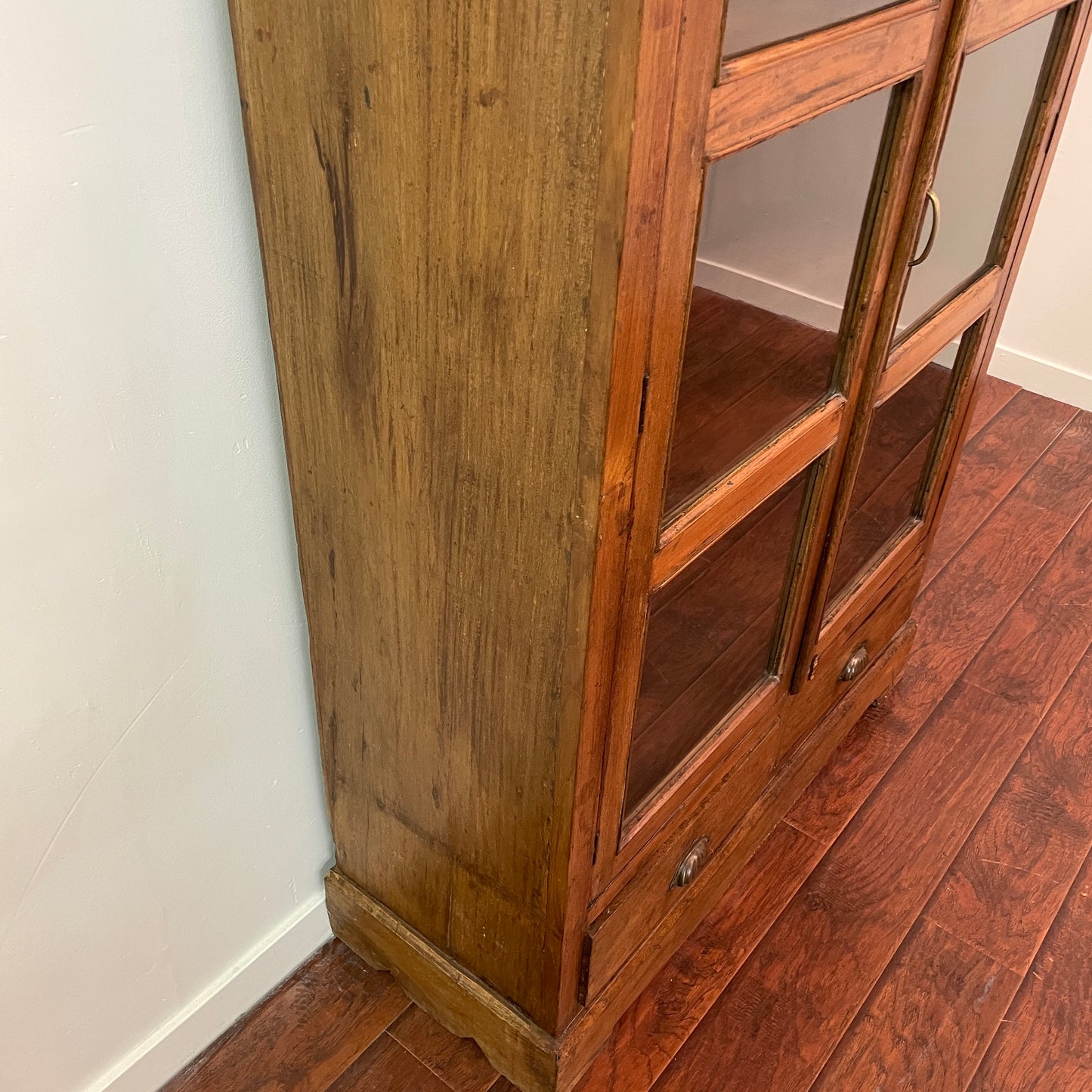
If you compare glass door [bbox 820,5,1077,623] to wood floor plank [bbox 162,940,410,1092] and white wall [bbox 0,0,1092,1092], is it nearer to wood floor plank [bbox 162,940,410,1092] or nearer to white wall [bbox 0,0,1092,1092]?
white wall [bbox 0,0,1092,1092]

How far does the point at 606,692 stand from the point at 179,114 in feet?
1.92

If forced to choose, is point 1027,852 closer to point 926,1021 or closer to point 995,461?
point 926,1021

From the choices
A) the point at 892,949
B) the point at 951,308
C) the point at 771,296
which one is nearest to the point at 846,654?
the point at 892,949

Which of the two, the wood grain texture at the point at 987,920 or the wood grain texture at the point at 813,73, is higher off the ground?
the wood grain texture at the point at 813,73

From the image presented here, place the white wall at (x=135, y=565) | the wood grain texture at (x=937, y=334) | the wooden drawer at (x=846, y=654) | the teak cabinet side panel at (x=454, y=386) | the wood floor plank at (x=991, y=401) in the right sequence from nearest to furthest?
the teak cabinet side panel at (x=454, y=386)
the white wall at (x=135, y=565)
the wood grain texture at (x=937, y=334)
the wooden drawer at (x=846, y=654)
the wood floor plank at (x=991, y=401)

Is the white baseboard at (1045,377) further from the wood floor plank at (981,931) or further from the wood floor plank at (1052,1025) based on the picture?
the wood floor plank at (1052,1025)

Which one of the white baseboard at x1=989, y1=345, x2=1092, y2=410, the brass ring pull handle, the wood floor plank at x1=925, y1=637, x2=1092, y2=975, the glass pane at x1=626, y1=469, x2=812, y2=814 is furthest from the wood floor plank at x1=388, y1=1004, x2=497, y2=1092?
the white baseboard at x1=989, y1=345, x2=1092, y2=410

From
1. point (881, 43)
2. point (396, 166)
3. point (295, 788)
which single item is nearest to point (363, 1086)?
point (295, 788)

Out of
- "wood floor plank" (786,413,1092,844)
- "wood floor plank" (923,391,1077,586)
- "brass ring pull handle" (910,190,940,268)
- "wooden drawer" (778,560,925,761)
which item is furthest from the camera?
"wood floor plank" (923,391,1077,586)

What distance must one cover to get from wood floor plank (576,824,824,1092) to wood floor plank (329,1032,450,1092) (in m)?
0.09

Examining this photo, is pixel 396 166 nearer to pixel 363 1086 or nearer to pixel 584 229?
pixel 584 229

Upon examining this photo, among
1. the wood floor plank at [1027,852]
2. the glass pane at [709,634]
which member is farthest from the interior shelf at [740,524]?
the wood floor plank at [1027,852]

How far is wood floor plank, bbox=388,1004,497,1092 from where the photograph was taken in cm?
128

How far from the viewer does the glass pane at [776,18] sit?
69 centimetres
